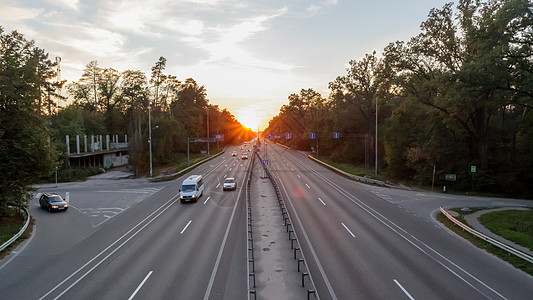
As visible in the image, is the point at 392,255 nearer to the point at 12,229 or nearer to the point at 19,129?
the point at 12,229

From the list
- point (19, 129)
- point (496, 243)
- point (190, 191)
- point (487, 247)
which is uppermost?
point (19, 129)

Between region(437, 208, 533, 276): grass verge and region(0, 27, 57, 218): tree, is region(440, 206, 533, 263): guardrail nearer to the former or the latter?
region(437, 208, 533, 276): grass verge

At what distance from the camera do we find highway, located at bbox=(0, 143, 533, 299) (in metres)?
12.9

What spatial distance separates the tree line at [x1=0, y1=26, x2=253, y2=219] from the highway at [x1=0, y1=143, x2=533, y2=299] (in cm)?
481

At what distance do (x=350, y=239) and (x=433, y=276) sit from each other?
18.6 ft

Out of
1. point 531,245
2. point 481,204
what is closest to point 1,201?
point 531,245

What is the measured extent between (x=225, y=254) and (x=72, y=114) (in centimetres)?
5881

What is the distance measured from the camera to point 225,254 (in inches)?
664

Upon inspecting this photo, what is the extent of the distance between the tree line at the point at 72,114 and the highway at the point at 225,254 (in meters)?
4.81

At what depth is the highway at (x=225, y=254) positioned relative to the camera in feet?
42.5

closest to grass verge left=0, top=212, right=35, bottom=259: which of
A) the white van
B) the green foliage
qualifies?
the white van

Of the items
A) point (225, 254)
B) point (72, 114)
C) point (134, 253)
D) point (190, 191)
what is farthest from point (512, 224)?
point (72, 114)

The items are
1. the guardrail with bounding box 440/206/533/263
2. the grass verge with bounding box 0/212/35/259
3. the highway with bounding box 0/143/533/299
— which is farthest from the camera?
the grass verge with bounding box 0/212/35/259

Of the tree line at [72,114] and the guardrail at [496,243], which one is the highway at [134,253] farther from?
the guardrail at [496,243]
